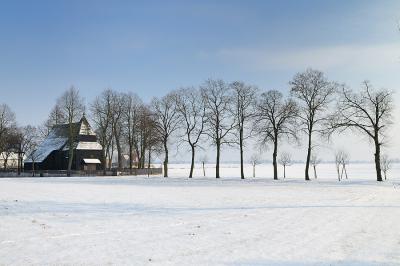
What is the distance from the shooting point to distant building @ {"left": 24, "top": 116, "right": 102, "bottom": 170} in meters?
78.4

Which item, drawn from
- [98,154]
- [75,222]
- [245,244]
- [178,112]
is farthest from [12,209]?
[98,154]

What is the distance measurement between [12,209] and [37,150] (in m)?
67.2

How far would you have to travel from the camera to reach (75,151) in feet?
255

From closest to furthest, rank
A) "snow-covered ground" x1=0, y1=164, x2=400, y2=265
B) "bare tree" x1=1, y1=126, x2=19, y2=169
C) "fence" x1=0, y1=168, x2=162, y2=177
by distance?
"snow-covered ground" x1=0, y1=164, x2=400, y2=265 → "fence" x1=0, y1=168, x2=162, y2=177 → "bare tree" x1=1, y1=126, x2=19, y2=169

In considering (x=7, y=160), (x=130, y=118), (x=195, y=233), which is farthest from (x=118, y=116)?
(x=195, y=233)

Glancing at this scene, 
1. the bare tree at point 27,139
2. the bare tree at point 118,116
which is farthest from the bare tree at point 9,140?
the bare tree at point 118,116

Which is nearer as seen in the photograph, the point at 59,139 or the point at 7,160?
the point at 59,139

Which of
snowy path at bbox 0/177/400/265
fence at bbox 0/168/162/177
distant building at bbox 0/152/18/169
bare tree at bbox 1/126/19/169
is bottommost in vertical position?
snowy path at bbox 0/177/400/265

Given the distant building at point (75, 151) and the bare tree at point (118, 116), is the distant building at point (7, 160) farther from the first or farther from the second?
the bare tree at point (118, 116)

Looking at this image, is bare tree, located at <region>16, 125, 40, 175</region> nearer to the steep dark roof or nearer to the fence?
the steep dark roof

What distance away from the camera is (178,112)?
2447 inches

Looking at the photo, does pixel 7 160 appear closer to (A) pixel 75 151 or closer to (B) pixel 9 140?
(B) pixel 9 140

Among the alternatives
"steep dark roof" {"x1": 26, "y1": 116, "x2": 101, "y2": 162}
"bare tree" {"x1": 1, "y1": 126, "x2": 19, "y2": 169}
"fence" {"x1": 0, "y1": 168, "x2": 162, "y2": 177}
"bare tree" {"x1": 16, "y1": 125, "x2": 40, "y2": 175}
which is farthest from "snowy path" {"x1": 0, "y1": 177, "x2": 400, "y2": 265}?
"bare tree" {"x1": 16, "y1": 125, "x2": 40, "y2": 175}

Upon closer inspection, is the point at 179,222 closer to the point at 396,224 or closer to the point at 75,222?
the point at 75,222
